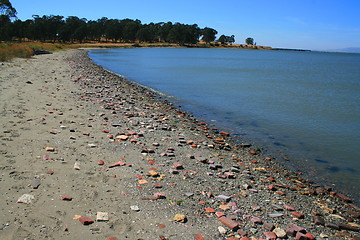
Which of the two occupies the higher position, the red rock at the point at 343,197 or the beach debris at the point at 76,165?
the beach debris at the point at 76,165

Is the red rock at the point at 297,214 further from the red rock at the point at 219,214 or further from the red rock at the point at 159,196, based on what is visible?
the red rock at the point at 159,196

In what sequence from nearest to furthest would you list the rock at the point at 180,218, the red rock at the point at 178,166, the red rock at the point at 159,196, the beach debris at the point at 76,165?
the rock at the point at 180,218 < the red rock at the point at 159,196 < the beach debris at the point at 76,165 < the red rock at the point at 178,166

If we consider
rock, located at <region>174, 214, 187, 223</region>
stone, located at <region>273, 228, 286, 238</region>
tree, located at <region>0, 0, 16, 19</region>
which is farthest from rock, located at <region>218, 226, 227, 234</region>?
tree, located at <region>0, 0, 16, 19</region>

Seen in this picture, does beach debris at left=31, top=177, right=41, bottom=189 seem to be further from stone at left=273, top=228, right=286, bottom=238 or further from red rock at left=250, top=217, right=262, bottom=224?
stone at left=273, top=228, right=286, bottom=238

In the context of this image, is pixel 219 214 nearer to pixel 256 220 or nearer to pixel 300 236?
pixel 256 220

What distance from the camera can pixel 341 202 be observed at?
8.42 m

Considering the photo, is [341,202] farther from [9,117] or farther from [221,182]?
[9,117]

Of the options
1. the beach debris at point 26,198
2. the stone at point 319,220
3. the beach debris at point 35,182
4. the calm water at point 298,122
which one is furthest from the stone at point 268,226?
the beach debris at point 35,182

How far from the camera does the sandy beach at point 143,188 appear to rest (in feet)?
18.4

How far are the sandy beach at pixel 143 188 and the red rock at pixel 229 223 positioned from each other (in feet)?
0.08

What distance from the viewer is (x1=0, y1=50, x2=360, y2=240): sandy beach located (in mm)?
5598

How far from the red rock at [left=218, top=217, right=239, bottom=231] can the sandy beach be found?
0.02 meters

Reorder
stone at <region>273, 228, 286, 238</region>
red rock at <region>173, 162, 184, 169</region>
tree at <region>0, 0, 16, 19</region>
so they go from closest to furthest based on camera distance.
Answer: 1. stone at <region>273, 228, 286, 238</region>
2. red rock at <region>173, 162, 184, 169</region>
3. tree at <region>0, 0, 16, 19</region>

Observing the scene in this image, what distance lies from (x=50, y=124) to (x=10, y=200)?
592 centimetres
